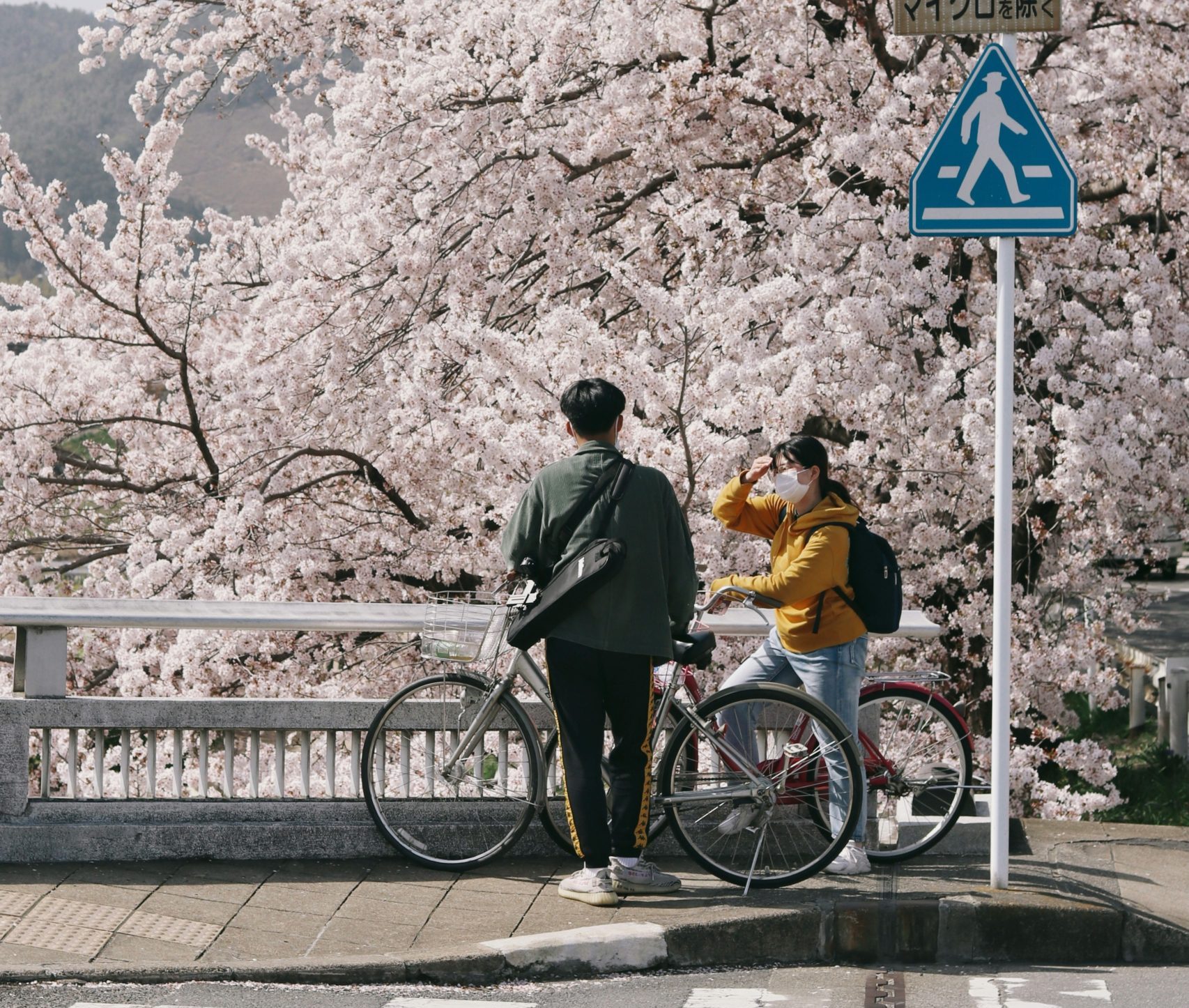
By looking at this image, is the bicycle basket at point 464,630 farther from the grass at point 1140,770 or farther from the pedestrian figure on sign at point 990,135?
the grass at point 1140,770

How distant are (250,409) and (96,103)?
436 feet

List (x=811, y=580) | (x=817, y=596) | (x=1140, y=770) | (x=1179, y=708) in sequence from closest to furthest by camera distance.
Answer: (x=811, y=580), (x=817, y=596), (x=1140, y=770), (x=1179, y=708)

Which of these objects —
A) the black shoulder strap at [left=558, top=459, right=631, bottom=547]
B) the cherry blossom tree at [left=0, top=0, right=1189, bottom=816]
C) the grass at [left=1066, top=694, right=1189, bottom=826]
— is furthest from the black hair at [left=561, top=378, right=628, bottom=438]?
the grass at [left=1066, top=694, right=1189, bottom=826]

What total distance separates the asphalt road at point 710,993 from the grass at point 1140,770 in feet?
19.6

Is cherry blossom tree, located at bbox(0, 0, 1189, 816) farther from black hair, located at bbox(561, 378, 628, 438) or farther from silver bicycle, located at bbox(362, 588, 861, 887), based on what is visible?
black hair, located at bbox(561, 378, 628, 438)

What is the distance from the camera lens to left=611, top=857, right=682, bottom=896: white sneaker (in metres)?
5.48

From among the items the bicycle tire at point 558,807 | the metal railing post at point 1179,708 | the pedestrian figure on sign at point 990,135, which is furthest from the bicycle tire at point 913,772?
the metal railing post at point 1179,708

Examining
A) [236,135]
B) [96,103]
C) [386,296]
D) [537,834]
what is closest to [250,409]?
[386,296]

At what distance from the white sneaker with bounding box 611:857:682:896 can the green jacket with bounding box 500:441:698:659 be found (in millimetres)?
767

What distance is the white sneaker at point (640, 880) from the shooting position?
216 inches

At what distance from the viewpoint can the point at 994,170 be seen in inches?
213

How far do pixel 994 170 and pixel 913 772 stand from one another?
228 cm

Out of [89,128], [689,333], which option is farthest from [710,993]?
[89,128]

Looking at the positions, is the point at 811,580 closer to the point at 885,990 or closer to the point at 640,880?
the point at 640,880
